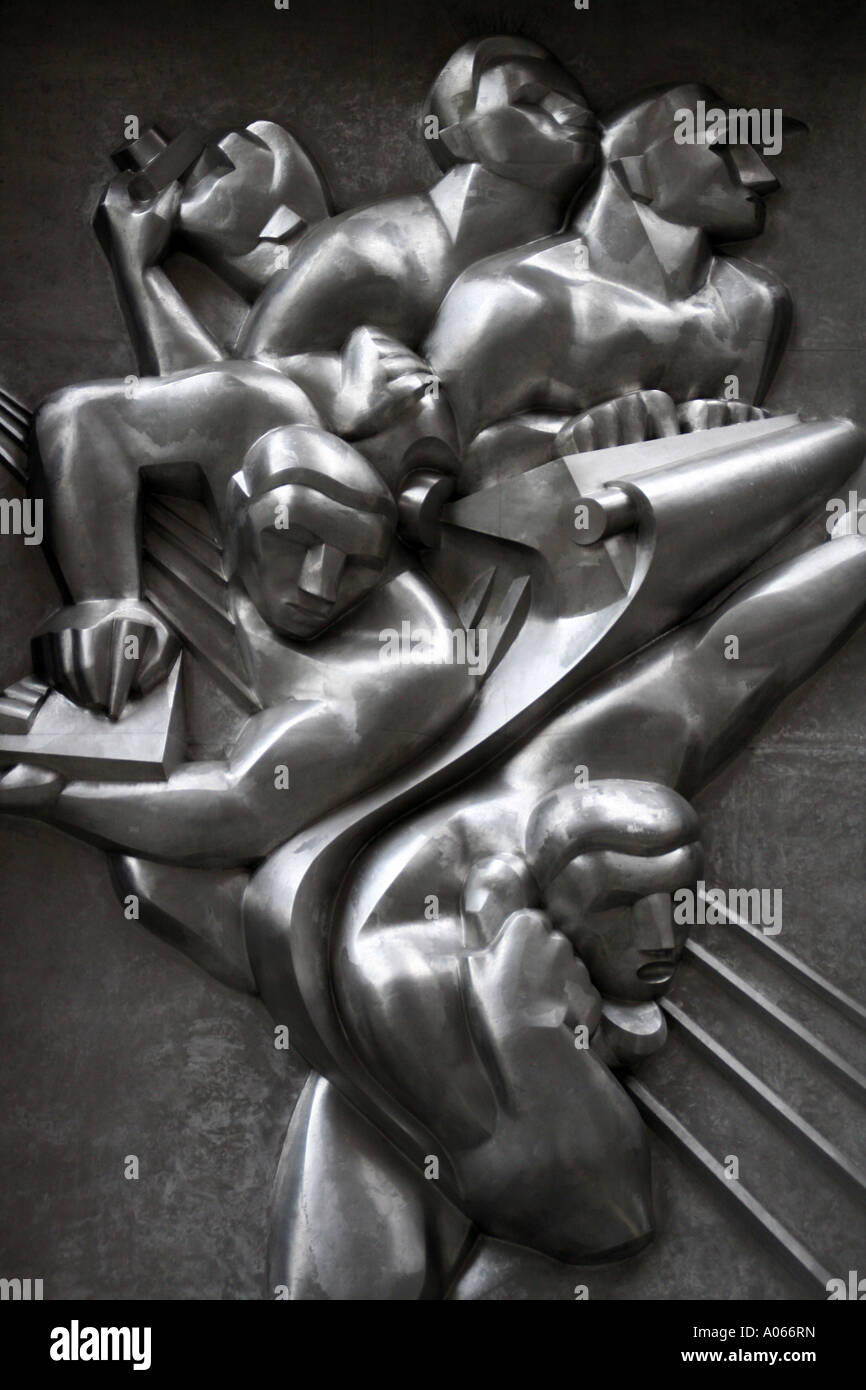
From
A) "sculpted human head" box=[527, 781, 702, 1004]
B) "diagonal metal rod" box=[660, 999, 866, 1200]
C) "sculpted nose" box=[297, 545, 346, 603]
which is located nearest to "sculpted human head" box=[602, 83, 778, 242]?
"sculpted nose" box=[297, 545, 346, 603]

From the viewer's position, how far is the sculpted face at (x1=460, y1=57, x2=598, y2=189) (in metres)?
3.19

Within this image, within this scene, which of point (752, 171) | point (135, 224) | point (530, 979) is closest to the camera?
point (530, 979)

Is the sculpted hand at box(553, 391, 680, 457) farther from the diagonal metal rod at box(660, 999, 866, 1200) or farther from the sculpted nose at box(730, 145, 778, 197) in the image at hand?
the diagonal metal rod at box(660, 999, 866, 1200)

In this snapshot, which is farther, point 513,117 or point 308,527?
point 513,117

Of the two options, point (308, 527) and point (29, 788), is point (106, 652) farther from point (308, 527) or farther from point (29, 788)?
point (308, 527)

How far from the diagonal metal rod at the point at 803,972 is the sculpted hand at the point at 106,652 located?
1.01 meters


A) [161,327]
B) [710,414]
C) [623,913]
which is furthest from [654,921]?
[161,327]

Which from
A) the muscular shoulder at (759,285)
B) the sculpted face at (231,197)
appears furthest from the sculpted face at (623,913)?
the sculpted face at (231,197)

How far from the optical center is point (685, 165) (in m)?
3.24

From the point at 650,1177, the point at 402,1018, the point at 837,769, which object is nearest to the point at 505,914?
the point at 402,1018

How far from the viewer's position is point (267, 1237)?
9.41 ft

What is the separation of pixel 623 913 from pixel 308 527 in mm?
812

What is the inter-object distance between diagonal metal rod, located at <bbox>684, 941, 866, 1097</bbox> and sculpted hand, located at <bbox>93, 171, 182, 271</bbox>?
153 cm
